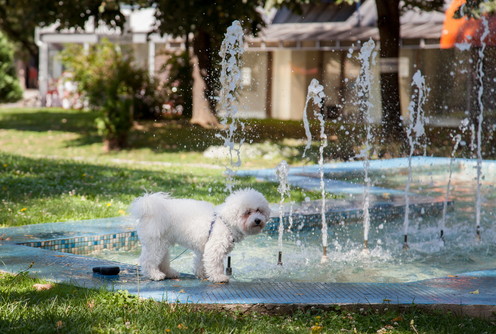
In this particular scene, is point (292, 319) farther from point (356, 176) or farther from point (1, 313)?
point (356, 176)

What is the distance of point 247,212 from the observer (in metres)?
5.25

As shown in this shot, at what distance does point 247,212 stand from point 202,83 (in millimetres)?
16727

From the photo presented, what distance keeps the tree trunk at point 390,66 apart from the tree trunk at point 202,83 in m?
5.03

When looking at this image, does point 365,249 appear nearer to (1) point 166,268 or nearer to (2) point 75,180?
(1) point 166,268

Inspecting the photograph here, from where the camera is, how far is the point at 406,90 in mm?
28156

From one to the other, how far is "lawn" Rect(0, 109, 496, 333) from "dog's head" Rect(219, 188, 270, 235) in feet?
2.40

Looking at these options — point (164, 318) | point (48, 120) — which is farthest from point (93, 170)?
point (48, 120)

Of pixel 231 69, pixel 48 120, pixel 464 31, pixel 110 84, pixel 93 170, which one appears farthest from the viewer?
pixel 48 120

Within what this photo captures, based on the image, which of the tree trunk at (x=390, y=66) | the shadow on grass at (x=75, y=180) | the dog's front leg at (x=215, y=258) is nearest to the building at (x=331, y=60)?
the tree trunk at (x=390, y=66)

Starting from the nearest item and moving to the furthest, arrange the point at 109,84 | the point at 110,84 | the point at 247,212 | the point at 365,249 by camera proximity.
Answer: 1. the point at 247,212
2. the point at 365,249
3. the point at 110,84
4. the point at 109,84

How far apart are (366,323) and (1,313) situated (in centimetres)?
227

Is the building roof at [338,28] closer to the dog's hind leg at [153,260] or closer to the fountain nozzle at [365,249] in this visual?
the fountain nozzle at [365,249]

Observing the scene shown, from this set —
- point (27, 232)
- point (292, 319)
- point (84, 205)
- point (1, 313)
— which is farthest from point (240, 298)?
point (84, 205)

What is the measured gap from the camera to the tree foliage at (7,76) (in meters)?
35.0
